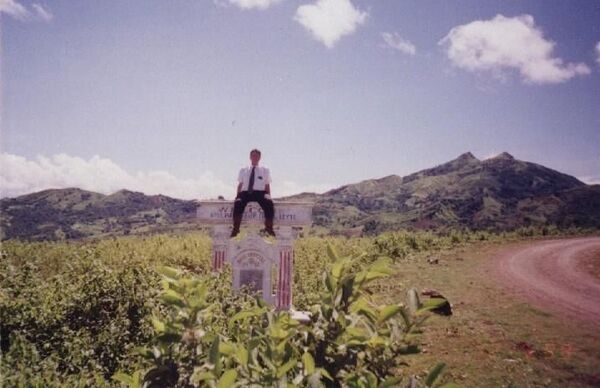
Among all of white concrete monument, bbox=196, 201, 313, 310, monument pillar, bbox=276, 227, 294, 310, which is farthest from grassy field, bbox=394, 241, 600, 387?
white concrete monument, bbox=196, 201, 313, 310

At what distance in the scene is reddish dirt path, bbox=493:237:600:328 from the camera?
8180mm

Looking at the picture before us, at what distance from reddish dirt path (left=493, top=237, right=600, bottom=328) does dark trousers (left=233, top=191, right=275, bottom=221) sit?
19.5 ft

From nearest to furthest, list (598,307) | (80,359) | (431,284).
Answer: (80,359)
(598,307)
(431,284)

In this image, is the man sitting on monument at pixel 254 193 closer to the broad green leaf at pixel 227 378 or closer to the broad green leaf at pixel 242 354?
the broad green leaf at pixel 242 354

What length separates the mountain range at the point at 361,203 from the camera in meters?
121

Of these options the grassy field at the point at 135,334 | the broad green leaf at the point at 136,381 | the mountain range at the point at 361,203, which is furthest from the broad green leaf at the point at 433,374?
the mountain range at the point at 361,203

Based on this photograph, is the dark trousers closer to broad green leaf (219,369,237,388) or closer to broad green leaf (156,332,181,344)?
broad green leaf (156,332,181,344)

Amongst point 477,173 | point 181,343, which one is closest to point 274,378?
point 181,343

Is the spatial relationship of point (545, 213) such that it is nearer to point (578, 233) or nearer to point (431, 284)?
point (578, 233)

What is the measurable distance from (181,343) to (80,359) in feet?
13.4

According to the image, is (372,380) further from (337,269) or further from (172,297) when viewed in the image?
(172,297)

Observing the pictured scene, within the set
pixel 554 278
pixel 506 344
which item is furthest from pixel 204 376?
pixel 554 278

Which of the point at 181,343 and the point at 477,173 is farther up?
the point at 477,173

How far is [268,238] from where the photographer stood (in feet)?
27.2
